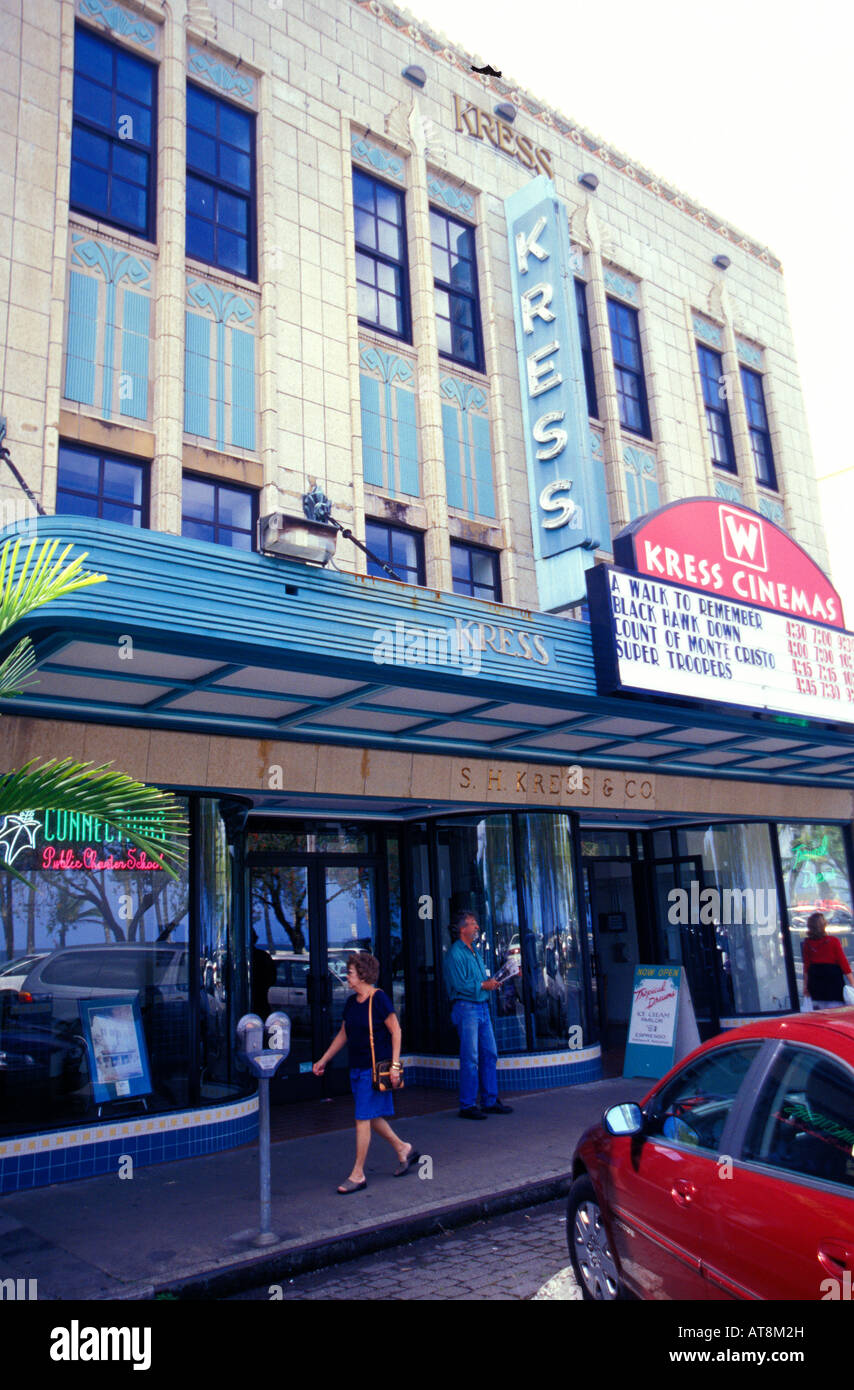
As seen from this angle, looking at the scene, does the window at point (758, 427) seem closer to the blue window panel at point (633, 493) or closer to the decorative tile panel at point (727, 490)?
the decorative tile panel at point (727, 490)

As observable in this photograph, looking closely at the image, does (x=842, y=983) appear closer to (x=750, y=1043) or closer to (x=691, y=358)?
(x=750, y=1043)

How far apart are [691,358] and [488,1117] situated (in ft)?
41.2

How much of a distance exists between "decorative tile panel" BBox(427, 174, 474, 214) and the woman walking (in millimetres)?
10693

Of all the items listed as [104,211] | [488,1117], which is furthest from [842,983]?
[104,211]

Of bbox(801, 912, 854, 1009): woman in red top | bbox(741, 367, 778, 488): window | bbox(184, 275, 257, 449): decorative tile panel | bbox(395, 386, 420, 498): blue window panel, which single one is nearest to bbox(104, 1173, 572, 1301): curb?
bbox(801, 912, 854, 1009): woman in red top

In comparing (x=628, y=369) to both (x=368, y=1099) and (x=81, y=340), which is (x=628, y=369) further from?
(x=368, y=1099)

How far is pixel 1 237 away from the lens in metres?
9.26

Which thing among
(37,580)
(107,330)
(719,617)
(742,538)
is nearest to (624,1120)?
(37,580)

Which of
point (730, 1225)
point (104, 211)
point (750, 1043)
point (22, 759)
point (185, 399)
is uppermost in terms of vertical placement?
point (104, 211)

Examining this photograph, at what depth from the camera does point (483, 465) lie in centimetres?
1301

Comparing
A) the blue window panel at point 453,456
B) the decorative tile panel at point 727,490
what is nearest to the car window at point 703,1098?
the blue window panel at point 453,456

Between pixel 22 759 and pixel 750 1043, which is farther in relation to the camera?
pixel 22 759

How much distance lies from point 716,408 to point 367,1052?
1360 cm

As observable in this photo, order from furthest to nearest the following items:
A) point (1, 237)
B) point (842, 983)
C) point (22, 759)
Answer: point (842, 983) < point (1, 237) < point (22, 759)
